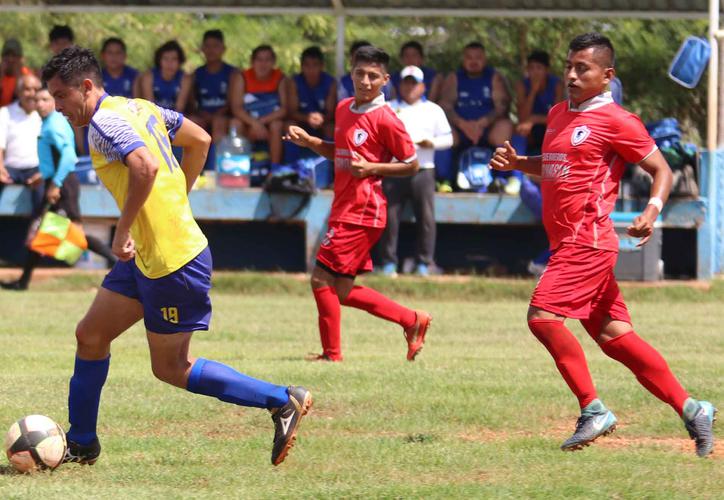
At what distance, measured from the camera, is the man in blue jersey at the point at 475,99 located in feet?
55.5

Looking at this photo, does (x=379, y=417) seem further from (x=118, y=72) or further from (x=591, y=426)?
(x=118, y=72)

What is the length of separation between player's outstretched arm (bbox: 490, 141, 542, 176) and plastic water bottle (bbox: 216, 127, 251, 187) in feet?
30.6

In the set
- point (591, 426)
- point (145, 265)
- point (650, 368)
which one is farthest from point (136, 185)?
point (650, 368)

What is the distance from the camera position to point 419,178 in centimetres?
1596

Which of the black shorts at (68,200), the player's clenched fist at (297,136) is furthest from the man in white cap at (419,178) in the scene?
the player's clenched fist at (297,136)

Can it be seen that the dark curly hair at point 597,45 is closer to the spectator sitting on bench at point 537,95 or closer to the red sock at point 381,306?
the red sock at point 381,306

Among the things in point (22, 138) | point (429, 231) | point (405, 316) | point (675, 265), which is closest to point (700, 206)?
point (675, 265)

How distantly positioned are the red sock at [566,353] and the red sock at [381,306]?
137 inches

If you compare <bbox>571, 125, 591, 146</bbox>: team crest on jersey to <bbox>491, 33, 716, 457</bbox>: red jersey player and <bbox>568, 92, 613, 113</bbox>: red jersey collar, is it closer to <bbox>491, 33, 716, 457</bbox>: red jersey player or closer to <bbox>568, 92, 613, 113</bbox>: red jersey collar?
<bbox>491, 33, 716, 457</bbox>: red jersey player

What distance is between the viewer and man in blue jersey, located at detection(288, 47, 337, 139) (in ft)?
57.0

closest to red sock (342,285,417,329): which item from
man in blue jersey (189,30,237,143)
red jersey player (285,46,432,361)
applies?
red jersey player (285,46,432,361)

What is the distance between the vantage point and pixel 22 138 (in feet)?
55.5

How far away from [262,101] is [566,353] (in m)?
10.5

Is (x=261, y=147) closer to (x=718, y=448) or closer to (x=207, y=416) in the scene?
(x=207, y=416)
